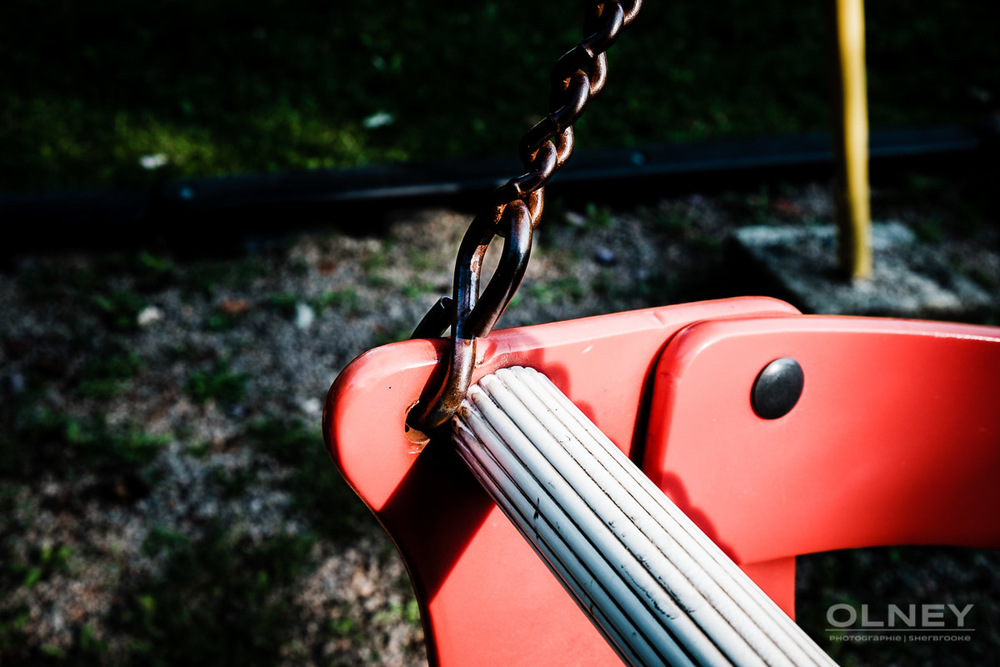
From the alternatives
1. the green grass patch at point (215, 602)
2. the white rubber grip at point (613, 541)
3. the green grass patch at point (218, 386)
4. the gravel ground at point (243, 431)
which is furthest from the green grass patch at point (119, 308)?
the white rubber grip at point (613, 541)

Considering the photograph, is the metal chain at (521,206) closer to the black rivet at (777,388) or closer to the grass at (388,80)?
the black rivet at (777,388)

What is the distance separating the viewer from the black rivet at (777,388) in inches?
31.1

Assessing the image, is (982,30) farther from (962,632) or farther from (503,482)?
(503,482)

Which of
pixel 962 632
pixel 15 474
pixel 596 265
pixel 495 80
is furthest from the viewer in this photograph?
pixel 495 80

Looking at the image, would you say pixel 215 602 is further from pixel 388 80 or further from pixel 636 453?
pixel 388 80

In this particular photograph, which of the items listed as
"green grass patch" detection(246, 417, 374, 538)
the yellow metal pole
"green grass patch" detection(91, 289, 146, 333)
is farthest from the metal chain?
"green grass patch" detection(91, 289, 146, 333)

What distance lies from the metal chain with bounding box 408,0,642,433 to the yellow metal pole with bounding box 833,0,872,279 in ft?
5.68

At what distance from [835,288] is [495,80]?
2.11m

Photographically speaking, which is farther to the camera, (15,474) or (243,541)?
(15,474)

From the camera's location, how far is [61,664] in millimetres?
1490

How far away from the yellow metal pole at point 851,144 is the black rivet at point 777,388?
1.59 m

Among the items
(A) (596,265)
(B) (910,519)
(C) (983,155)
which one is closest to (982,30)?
(C) (983,155)

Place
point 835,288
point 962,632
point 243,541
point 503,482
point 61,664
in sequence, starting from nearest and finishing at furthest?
point 503,482, point 61,664, point 962,632, point 243,541, point 835,288

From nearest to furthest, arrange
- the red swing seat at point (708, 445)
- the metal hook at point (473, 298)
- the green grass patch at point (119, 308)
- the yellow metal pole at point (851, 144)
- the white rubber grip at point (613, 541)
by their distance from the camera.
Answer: the white rubber grip at point (613, 541) → the metal hook at point (473, 298) → the red swing seat at point (708, 445) → the yellow metal pole at point (851, 144) → the green grass patch at point (119, 308)
